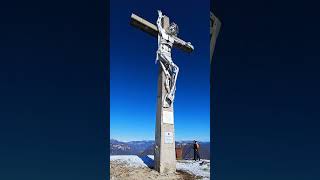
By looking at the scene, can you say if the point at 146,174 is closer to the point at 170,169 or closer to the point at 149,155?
the point at 170,169

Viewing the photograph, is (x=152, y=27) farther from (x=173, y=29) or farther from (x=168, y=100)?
(x=168, y=100)

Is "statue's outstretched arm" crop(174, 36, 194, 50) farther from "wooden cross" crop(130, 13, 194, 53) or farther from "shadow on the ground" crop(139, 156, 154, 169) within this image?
"shadow on the ground" crop(139, 156, 154, 169)

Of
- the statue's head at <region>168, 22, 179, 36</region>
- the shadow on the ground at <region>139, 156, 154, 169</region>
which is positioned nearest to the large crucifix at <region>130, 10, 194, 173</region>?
the statue's head at <region>168, 22, 179, 36</region>

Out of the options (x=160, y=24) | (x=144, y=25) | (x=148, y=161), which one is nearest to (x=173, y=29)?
(x=160, y=24)

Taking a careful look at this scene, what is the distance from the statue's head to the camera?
6.04 m

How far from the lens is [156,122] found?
6012 millimetres

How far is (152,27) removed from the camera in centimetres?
592

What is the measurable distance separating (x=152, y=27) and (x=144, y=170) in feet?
7.29

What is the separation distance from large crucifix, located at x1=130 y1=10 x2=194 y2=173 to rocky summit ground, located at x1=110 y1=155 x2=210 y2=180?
18cm

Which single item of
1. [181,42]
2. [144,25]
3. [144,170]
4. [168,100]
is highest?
[144,25]

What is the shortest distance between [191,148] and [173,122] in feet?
3.91

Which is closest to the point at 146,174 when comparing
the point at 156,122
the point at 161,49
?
the point at 156,122

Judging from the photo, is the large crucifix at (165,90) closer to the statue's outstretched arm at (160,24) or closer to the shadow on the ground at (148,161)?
the statue's outstretched arm at (160,24)

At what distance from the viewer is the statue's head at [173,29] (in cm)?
604
